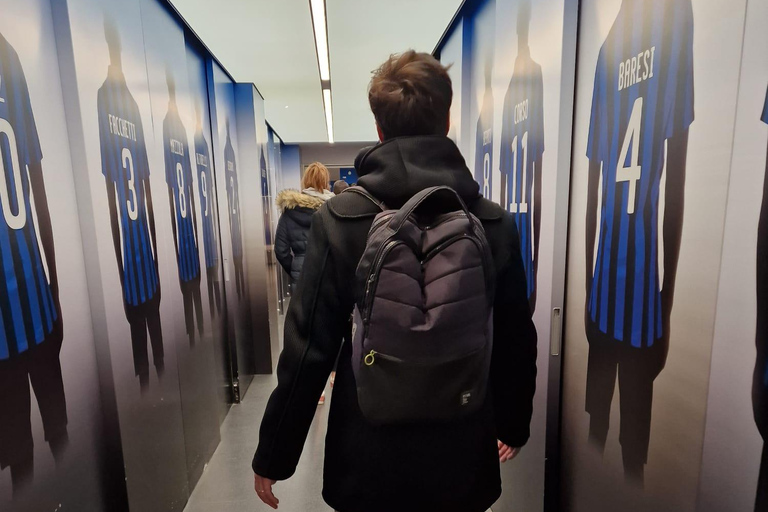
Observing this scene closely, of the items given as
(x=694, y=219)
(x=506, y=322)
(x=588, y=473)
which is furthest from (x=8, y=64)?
(x=588, y=473)

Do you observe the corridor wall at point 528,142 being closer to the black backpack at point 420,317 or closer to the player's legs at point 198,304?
the black backpack at point 420,317

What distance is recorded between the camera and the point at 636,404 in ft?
3.74

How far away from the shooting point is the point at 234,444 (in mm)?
2736

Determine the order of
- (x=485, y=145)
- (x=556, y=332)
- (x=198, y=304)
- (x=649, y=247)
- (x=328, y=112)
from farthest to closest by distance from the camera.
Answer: (x=328, y=112)
(x=198, y=304)
(x=485, y=145)
(x=556, y=332)
(x=649, y=247)

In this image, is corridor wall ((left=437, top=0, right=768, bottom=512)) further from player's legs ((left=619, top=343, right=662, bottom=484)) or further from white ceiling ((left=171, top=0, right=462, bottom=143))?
white ceiling ((left=171, top=0, right=462, bottom=143))

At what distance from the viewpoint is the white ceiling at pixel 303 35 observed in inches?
93.9

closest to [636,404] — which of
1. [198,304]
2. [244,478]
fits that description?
[244,478]

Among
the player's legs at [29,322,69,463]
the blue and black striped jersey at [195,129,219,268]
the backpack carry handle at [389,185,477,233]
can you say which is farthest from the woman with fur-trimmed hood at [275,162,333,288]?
the backpack carry handle at [389,185,477,233]

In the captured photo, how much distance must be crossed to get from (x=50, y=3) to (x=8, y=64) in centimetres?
34

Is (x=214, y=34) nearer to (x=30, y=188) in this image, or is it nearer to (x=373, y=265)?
(x=30, y=188)

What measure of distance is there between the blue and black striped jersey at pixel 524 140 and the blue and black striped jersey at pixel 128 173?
1.63 meters

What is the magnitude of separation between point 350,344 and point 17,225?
1.01 m

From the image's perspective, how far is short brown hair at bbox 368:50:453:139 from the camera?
0.88m

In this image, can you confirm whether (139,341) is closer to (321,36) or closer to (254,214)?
(254,214)
